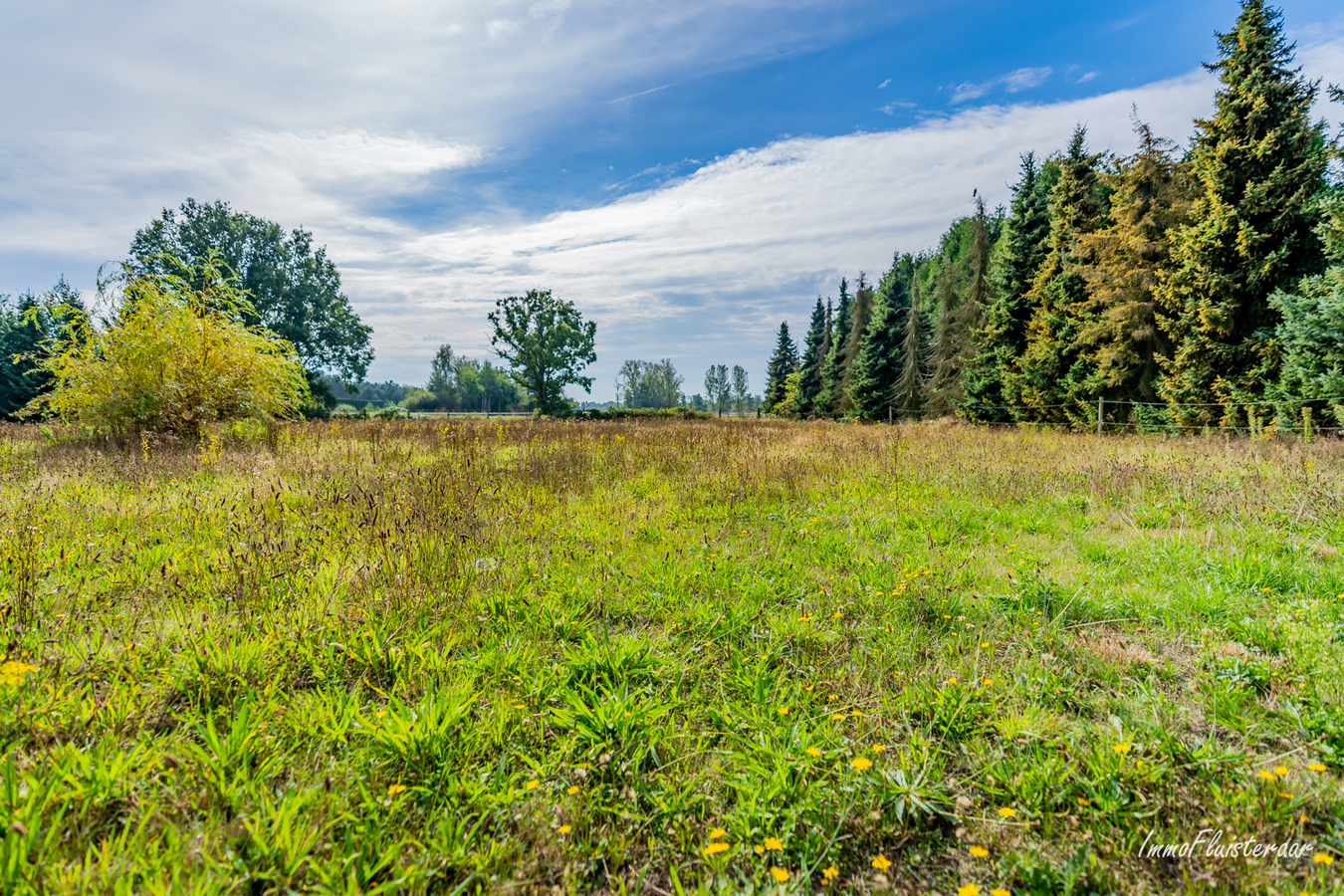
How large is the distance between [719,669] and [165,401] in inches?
502

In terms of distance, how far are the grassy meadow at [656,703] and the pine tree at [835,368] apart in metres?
34.0

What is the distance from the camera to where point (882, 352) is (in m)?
31.1

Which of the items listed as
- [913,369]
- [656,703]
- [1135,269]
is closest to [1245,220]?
[1135,269]

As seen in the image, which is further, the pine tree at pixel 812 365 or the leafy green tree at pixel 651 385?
the leafy green tree at pixel 651 385

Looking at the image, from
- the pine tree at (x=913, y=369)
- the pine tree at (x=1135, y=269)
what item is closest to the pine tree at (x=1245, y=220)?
the pine tree at (x=1135, y=269)

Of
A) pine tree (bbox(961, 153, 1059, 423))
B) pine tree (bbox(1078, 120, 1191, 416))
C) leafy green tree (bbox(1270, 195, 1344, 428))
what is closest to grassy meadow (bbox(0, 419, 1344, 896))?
leafy green tree (bbox(1270, 195, 1344, 428))

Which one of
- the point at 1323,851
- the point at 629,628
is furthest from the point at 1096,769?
the point at 629,628

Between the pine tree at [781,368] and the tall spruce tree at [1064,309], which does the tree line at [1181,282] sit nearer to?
the tall spruce tree at [1064,309]

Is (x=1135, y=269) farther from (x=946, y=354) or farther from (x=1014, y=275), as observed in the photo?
(x=946, y=354)

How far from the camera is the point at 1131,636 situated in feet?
10.2

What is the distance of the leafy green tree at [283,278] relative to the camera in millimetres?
33250

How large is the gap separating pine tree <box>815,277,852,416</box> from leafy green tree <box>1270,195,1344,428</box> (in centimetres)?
2660

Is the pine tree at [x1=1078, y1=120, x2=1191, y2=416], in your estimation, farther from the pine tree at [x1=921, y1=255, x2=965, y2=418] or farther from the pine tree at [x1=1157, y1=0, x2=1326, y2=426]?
the pine tree at [x1=921, y1=255, x2=965, y2=418]

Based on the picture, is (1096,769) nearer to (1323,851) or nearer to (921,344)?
(1323,851)
